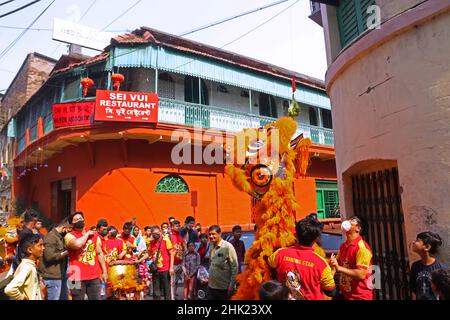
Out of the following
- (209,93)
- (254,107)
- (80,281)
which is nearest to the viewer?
(80,281)

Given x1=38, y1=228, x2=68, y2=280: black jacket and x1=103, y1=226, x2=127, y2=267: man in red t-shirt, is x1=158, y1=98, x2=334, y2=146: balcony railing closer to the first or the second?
x1=103, y1=226, x2=127, y2=267: man in red t-shirt

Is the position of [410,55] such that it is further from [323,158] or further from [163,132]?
[323,158]

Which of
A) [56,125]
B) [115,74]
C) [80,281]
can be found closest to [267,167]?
[80,281]

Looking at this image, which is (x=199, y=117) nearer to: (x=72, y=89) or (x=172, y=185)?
(x=172, y=185)

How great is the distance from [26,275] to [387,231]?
4.06 meters

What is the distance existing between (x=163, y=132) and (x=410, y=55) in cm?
824

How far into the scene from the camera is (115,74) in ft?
35.8

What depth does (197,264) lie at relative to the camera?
591 centimetres

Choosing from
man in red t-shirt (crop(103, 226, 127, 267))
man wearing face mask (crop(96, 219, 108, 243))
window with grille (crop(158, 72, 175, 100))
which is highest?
window with grille (crop(158, 72, 175, 100))

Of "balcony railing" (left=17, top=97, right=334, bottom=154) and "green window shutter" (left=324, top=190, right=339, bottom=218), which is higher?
"balcony railing" (left=17, top=97, right=334, bottom=154)

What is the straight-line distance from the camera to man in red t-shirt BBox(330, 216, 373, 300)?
125 inches

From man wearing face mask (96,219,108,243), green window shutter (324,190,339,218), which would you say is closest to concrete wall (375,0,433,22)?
man wearing face mask (96,219,108,243)

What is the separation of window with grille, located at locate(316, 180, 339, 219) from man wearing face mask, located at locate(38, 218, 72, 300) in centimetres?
1263

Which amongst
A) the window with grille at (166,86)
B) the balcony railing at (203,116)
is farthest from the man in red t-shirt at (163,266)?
the window with grille at (166,86)
